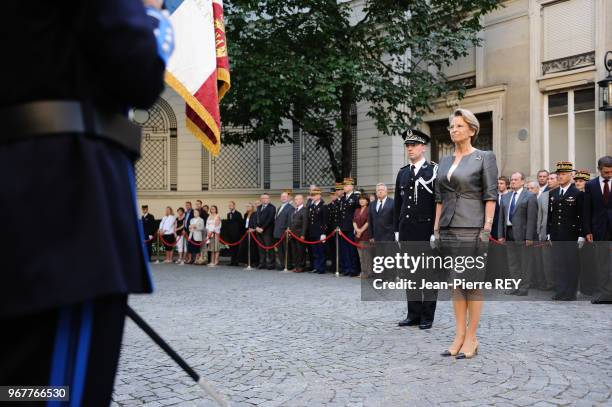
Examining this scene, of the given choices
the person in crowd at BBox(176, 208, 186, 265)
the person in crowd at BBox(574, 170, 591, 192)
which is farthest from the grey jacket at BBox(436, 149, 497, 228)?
the person in crowd at BBox(176, 208, 186, 265)

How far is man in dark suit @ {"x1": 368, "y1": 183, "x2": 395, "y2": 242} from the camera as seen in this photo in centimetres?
1320

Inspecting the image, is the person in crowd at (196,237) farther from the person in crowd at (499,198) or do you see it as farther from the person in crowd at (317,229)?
the person in crowd at (499,198)

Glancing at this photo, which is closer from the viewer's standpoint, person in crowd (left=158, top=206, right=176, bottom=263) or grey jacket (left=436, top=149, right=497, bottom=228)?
grey jacket (left=436, top=149, right=497, bottom=228)

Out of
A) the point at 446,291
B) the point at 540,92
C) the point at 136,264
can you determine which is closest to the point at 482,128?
the point at 540,92

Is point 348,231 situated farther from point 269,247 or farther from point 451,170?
point 451,170

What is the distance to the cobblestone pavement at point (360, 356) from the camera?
4219mm

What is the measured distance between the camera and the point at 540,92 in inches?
687

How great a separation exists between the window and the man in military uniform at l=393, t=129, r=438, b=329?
436 inches

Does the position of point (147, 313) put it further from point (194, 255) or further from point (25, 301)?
point (194, 255)

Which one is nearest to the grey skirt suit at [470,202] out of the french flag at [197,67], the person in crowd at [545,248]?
the french flag at [197,67]

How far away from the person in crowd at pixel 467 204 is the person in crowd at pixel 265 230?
11.5 m

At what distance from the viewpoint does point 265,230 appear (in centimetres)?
1714

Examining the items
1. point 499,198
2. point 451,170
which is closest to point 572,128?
point 499,198

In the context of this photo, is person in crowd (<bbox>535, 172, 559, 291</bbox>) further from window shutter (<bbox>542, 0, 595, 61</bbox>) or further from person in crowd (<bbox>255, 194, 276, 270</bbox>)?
person in crowd (<bbox>255, 194, 276, 270</bbox>)
